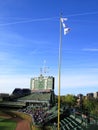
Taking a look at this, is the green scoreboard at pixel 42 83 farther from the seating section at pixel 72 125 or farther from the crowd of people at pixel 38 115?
the seating section at pixel 72 125

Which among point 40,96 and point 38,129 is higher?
point 40,96

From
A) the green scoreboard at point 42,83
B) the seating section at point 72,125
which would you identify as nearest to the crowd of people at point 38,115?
the seating section at point 72,125

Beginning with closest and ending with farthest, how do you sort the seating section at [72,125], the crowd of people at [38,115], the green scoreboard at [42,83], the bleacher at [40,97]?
the seating section at [72,125] < the crowd of people at [38,115] < the green scoreboard at [42,83] < the bleacher at [40,97]

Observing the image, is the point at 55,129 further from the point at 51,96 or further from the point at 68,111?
the point at 51,96

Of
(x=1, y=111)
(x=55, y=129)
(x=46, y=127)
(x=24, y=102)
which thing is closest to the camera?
(x=55, y=129)

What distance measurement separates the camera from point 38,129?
3941 cm

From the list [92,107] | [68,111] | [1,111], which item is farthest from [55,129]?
[92,107]

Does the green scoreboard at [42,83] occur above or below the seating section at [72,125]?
above

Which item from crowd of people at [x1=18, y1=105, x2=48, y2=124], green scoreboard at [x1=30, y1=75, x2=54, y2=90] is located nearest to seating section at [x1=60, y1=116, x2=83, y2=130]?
crowd of people at [x1=18, y1=105, x2=48, y2=124]

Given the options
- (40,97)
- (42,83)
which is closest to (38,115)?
(42,83)

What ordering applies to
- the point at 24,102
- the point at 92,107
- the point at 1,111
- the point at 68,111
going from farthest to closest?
the point at 92,107, the point at 24,102, the point at 1,111, the point at 68,111

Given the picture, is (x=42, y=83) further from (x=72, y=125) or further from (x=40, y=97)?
(x=72, y=125)

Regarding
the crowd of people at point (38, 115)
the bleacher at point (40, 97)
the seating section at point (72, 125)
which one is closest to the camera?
the seating section at point (72, 125)

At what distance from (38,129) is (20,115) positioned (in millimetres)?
33676
